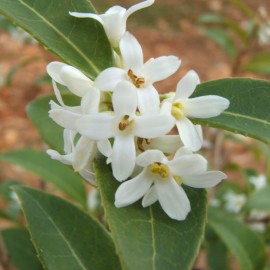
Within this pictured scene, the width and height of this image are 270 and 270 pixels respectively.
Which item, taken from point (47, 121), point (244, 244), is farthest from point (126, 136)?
point (244, 244)

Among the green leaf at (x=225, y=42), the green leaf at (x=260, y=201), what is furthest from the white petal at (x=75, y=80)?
the green leaf at (x=225, y=42)

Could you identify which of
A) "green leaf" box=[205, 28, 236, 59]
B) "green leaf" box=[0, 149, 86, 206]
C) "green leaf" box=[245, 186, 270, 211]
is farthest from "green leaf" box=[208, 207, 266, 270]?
"green leaf" box=[205, 28, 236, 59]

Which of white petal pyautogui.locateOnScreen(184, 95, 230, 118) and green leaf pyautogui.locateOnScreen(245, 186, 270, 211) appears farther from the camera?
green leaf pyautogui.locateOnScreen(245, 186, 270, 211)

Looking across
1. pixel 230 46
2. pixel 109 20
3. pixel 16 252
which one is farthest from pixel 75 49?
pixel 230 46

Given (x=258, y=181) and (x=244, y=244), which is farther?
(x=258, y=181)

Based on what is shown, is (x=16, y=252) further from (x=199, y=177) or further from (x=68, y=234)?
(x=199, y=177)

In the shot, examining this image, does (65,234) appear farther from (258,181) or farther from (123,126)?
(258,181)

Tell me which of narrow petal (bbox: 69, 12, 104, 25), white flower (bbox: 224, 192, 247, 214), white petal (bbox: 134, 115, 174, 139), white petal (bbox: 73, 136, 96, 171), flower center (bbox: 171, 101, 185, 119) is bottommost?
white petal (bbox: 73, 136, 96, 171)

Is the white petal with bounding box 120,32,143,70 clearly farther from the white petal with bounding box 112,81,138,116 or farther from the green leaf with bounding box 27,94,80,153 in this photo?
the green leaf with bounding box 27,94,80,153
